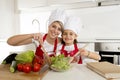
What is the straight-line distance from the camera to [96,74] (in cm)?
71

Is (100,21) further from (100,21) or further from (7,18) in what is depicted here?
(7,18)

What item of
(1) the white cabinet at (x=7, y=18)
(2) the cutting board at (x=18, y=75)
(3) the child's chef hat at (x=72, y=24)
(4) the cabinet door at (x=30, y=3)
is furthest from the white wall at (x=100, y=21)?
(2) the cutting board at (x=18, y=75)

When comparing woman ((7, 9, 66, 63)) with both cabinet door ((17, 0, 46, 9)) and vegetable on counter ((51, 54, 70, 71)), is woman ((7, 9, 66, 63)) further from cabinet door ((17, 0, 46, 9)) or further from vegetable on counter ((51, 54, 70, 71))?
cabinet door ((17, 0, 46, 9))

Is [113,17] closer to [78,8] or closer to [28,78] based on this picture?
[78,8]

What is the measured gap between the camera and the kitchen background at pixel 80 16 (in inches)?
87.7

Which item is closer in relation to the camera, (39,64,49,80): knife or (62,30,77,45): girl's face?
(39,64,49,80): knife

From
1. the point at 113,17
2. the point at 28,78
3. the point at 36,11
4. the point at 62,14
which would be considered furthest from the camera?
the point at 36,11

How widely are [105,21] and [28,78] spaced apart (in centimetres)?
194

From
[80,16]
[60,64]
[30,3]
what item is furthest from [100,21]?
[60,64]

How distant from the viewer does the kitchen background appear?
2.23m

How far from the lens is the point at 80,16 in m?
2.43

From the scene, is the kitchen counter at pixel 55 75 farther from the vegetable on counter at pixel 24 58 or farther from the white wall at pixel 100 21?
the white wall at pixel 100 21

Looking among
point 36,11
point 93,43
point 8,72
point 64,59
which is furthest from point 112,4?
point 8,72

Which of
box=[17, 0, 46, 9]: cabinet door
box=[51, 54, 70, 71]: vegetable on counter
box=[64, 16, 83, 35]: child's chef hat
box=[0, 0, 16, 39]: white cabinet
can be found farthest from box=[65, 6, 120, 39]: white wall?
box=[51, 54, 70, 71]: vegetable on counter
